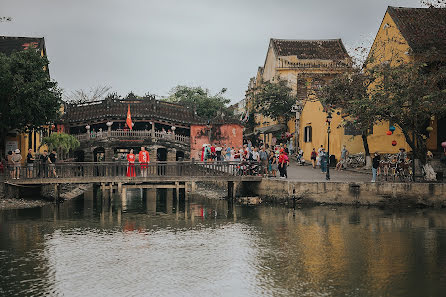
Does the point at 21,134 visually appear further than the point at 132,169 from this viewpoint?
Yes

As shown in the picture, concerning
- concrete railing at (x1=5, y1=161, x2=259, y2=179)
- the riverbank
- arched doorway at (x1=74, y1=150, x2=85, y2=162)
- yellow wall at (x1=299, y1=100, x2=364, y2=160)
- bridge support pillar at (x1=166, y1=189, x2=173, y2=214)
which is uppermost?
yellow wall at (x1=299, y1=100, x2=364, y2=160)

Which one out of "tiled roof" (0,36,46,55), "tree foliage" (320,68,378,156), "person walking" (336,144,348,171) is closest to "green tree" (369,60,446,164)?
"tree foliage" (320,68,378,156)

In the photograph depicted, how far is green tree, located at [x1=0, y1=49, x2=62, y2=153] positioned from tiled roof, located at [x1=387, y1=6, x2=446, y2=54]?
63.3 feet

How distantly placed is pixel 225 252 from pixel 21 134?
2080 cm

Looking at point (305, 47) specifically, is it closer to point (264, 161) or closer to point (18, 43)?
point (18, 43)

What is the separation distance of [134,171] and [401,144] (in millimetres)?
Result: 14878

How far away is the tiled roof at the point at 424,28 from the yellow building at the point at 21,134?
803 inches

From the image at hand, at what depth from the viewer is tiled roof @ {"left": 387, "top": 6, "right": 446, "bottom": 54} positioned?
101 feet

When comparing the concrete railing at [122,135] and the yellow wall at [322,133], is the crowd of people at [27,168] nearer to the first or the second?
the yellow wall at [322,133]

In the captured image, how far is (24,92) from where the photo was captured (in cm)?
2880

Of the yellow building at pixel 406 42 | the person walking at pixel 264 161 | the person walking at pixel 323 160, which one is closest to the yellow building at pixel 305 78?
the yellow building at pixel 406 42

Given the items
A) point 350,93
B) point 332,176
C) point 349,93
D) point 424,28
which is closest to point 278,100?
point 349,93

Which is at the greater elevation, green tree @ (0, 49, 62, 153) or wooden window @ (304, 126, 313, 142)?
green tree @ (0, 49, 62, 153)

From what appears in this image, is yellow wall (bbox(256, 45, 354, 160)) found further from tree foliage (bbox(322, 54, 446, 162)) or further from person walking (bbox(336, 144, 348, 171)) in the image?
tree foliage (bbox(322, 54, 446, 162))
